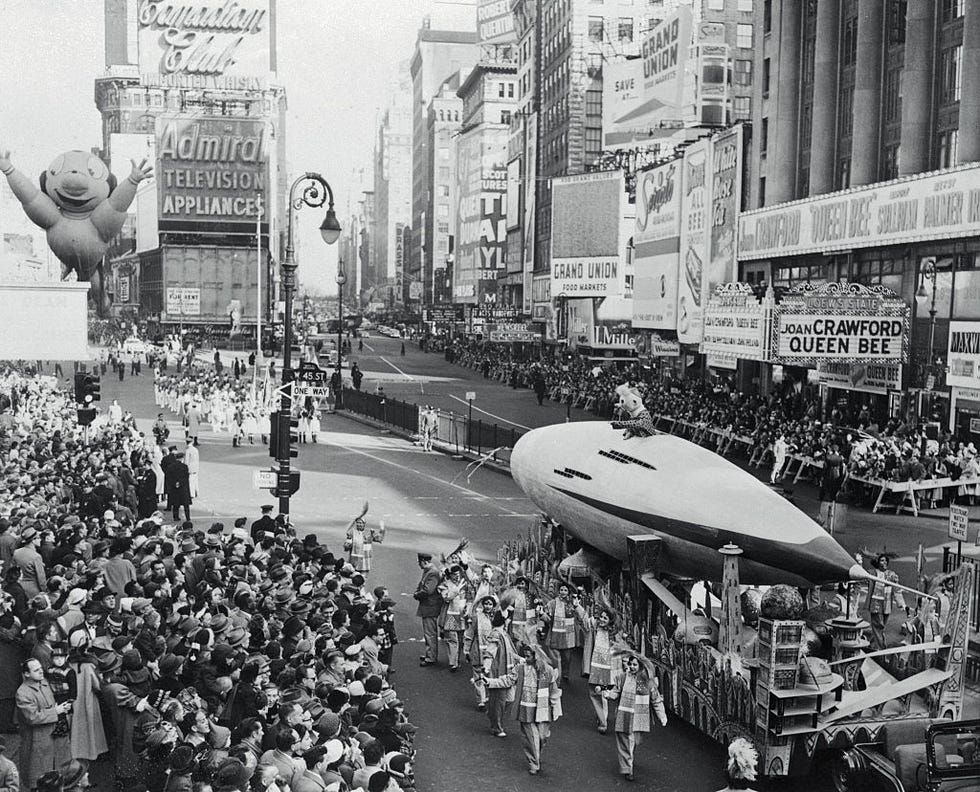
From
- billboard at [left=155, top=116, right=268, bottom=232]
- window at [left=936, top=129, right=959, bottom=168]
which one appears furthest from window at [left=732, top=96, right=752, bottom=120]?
billboard at [left=155, top=116, right=268, bottom=232]

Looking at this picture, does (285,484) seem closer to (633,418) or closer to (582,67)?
(633,418)

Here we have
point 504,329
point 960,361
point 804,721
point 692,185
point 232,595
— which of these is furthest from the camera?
point 504,329

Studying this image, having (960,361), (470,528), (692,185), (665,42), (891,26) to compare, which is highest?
(665,42)

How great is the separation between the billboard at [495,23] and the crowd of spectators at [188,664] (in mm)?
162976

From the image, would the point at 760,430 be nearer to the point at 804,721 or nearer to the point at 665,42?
the point at 804,721

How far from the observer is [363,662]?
12.2 m

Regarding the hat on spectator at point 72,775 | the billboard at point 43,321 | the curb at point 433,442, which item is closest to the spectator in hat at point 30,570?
the hat on spectator at point 72,775

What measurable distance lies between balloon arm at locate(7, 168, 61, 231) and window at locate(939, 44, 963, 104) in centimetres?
3726

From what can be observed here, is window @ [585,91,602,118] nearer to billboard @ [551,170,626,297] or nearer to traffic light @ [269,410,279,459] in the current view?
billboard @ [551,170,626,297]

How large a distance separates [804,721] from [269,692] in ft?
17.9

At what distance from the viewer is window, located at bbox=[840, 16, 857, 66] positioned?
150ft

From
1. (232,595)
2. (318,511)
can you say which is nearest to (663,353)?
(318,511)

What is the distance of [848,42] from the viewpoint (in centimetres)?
4619

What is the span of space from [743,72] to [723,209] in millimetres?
26388
